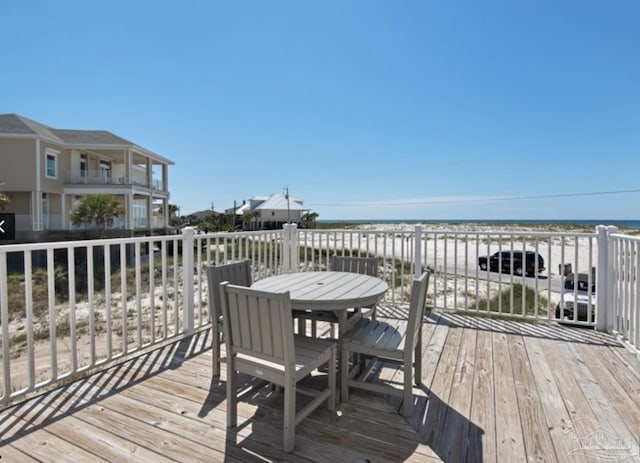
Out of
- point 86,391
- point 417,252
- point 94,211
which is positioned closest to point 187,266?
point 86,391

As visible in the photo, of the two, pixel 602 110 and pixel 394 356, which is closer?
pixel 394 356

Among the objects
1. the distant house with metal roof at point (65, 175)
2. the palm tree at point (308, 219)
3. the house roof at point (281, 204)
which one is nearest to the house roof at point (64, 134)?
the distant house with metal roof at point (65, 175)

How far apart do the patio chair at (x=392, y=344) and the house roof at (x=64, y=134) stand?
62.6 ft

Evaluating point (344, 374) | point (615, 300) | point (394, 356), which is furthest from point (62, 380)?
point (615, 300)

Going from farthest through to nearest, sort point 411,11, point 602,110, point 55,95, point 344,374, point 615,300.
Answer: point 602,110, point 55,95, point 411,11, point 615,300, point 344,374

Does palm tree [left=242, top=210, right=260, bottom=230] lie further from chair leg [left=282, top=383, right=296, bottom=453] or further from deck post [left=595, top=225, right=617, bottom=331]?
chair leg [left=282, top=383, right=296, bottom=453]

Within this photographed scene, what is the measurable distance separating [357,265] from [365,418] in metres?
1.41

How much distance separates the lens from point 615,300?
305cm

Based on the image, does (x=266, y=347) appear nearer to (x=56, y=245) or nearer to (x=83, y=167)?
(x=56, y=245)

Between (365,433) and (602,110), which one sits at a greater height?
(602,110)

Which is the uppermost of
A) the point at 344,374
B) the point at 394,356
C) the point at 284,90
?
the point at 284,90

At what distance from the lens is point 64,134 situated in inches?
699

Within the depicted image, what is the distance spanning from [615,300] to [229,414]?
357 cm

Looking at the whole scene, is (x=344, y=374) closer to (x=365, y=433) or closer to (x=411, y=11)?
(x=365, y=433)
